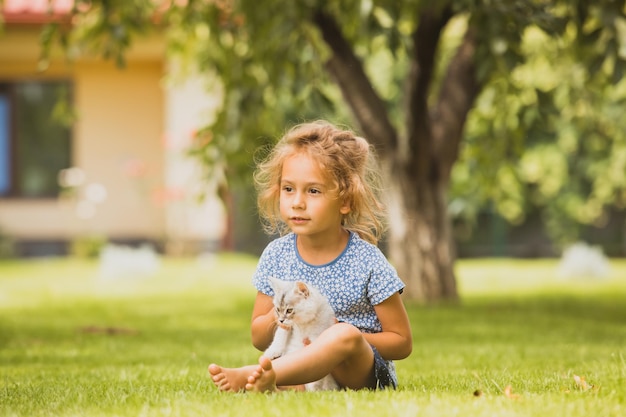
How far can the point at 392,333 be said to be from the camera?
4.24 m

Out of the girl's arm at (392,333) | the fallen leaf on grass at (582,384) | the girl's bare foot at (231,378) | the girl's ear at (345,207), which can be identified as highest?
the girl's ear at (345,207)

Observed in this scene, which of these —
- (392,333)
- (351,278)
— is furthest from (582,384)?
(351,278)

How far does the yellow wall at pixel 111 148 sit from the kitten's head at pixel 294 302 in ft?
48.2

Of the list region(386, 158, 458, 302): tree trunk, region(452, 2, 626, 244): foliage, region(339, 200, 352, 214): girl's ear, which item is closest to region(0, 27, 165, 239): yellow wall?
region(452, 2, 626, 244): foliage

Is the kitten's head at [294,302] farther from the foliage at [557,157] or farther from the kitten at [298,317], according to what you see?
the foliage at [557,157]

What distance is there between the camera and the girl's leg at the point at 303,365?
3.93 meters

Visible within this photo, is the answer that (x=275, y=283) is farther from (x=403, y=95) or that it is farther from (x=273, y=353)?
(x=403, y=95)

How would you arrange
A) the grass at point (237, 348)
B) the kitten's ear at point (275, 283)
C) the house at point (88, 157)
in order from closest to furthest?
the grass at point (237, 348) < the kitten's ear at point (275, 283) < the house at point (88, 157)

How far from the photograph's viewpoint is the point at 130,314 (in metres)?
9.89

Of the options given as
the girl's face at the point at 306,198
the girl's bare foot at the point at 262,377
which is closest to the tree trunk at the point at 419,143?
the girl's face at the point at 306,198

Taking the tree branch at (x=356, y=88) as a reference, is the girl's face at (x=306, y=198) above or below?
below

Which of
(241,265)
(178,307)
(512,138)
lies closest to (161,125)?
(241,265)

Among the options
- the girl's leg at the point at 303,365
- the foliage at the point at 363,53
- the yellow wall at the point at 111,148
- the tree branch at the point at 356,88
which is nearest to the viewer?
the girl's leg at the point at 303,365

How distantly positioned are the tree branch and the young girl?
5526 mm
